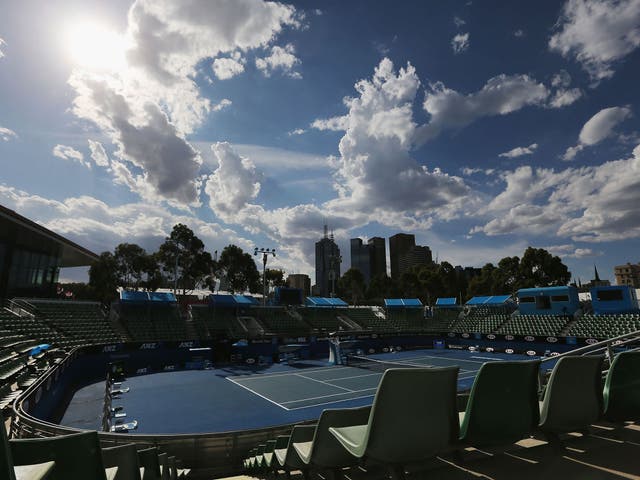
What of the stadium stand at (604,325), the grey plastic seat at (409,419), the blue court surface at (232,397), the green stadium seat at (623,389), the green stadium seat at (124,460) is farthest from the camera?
the stadium stand at (604,325)

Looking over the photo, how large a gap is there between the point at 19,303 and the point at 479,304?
5989cm

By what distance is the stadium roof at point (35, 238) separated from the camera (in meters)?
29.3

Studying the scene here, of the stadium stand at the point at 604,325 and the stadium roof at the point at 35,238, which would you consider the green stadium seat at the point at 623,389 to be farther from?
the stadium stand at the point at 604,325

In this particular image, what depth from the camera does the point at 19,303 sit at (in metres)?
33.6

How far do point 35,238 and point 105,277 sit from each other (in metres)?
33.6

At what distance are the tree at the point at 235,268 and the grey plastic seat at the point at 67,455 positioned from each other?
249ft

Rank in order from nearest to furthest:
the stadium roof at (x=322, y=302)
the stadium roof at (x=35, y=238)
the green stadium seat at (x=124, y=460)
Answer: the green stadium seat at (x=124, y=460), the stadium roof at (x=35, y=238), the stadium roof at (x=322, y=302)

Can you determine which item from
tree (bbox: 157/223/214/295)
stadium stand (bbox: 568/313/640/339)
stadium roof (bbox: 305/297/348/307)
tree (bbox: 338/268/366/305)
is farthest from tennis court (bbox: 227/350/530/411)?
tree (bbox: 338/268/366/305)

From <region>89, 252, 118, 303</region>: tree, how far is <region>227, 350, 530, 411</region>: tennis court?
4818 centimetres

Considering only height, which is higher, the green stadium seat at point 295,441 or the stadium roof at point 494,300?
the stadium roof at point 494,300

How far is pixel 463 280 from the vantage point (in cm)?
9950

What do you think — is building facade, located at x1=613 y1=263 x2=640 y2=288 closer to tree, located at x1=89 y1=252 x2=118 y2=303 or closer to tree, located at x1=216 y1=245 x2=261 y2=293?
tree, located at x1=216 y1=245 x2=261 y2=293

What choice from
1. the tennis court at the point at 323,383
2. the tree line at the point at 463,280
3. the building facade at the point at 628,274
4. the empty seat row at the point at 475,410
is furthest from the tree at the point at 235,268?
the building facade at the point at 628,274

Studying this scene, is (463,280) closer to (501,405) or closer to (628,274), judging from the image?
(501,405)
